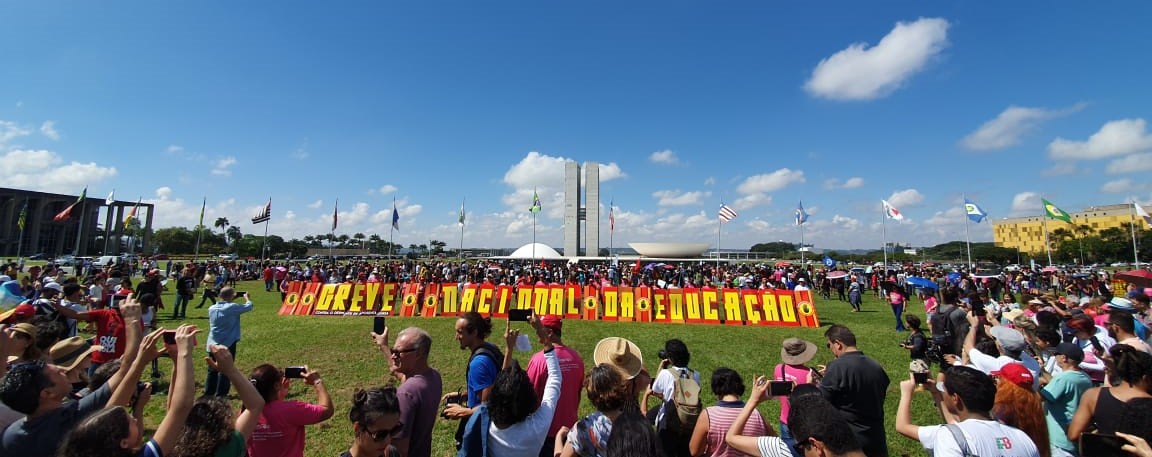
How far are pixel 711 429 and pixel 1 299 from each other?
36.1ft

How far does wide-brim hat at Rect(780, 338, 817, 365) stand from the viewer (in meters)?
4.16

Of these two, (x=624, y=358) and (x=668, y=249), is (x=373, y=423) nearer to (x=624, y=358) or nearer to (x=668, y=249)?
(x=624, y=358)

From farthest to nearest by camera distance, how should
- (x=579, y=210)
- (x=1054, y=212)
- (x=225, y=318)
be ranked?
1. (x=579, y=210)
2. (x=1054, y=212)
3. (x=225, y=318)

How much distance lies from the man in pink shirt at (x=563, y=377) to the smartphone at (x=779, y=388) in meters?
1.47

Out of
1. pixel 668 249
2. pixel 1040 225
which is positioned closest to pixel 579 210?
pixel 668 249

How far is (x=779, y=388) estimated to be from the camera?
3.21 m

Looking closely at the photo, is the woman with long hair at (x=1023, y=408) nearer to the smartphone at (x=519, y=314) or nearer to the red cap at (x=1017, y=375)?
the red cap at (x=1017, y=375)

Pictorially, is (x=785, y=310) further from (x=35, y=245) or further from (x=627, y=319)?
(x=35, y=245)

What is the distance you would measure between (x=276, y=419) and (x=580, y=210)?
62.9 meters

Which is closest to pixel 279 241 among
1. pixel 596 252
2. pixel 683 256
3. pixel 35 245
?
pixel 35 245

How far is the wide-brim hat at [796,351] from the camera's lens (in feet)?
13.6

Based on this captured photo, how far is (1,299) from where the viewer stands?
23.4ft

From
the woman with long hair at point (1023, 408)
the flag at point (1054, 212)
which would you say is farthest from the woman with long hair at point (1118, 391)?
the flag at point (1054, 212)

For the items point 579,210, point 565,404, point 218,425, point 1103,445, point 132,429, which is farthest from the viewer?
point 579,210
